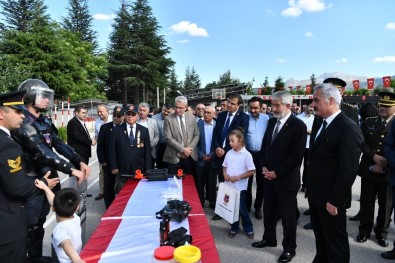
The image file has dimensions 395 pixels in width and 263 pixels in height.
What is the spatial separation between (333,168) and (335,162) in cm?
6

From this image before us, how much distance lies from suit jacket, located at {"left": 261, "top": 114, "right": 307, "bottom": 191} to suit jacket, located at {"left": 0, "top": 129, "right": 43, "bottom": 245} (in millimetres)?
2499

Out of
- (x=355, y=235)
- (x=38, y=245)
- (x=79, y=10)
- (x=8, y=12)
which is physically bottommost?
(x=355, y=235)

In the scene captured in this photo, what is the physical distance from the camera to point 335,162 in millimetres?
2568

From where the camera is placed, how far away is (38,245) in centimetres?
283

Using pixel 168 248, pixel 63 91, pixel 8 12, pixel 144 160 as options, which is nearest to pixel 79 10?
pixel 8 12

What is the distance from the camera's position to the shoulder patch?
6.18 ft

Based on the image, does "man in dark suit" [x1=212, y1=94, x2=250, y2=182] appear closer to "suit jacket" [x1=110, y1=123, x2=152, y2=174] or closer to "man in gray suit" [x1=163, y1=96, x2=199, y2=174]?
"man in gray suit" [x1=163, y1=96, x2=199, y2=174]

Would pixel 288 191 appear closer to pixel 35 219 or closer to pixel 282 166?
pixel 282 166

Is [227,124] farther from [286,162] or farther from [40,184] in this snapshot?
[40,184]

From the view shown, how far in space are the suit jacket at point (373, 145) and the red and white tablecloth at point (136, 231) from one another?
240cm

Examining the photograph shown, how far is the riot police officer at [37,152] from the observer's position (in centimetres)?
247

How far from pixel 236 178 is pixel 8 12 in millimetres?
36663

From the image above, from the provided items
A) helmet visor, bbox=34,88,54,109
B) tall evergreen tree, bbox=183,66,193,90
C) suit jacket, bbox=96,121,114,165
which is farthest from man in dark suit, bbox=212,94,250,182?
tall evergreen tree, bbox=183,66,193,90

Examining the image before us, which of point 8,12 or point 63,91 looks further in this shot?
point 8,12
